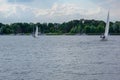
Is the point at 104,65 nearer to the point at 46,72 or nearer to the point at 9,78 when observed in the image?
the point at 46,72

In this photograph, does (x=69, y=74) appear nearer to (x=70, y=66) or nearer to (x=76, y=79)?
(x=76, y=79)

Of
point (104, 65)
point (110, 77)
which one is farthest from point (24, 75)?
point (104, 65)

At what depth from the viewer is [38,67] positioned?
45.1 m

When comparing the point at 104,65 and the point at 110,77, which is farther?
the point at 104,65

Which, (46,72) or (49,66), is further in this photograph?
(49,66)

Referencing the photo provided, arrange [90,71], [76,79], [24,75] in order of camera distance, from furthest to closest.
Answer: [90,71] → [24,75] → [76,79]

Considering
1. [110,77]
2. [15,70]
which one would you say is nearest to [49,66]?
[15,70]

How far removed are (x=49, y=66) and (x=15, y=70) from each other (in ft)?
17.1

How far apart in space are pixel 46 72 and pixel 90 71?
436 cm

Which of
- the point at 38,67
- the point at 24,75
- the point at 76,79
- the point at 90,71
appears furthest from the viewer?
the point at 38,67

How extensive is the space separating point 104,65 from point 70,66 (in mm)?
3953

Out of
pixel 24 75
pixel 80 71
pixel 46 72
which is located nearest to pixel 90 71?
pixel 80 71

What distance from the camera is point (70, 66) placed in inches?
1796

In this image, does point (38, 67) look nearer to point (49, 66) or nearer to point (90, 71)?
point (49, 66)
